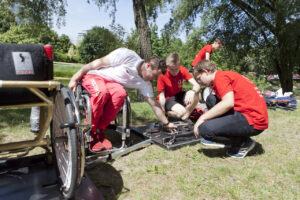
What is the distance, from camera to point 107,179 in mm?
2158

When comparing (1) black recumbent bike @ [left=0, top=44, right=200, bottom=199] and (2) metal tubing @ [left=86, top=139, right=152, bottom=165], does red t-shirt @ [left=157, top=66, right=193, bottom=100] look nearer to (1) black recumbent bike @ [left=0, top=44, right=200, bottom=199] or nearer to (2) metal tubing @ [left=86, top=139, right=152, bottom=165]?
→ (2) metal tubing @ [left=86, top=139, right=152, bottom=165]

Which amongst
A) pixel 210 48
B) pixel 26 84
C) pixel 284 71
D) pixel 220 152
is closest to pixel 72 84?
pixel 26 84

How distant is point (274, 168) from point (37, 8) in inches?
320

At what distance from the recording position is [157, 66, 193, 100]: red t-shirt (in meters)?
3.79

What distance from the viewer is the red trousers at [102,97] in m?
2.47

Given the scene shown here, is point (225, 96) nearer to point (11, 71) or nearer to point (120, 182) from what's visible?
point (120, 182)

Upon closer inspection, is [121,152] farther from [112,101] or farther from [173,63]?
[173,63]

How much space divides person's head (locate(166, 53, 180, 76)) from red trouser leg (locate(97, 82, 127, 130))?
122 centimetres

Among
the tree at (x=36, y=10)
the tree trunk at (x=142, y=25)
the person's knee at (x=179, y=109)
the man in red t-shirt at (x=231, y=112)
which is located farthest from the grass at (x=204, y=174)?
the tree at (x=36, y=10)

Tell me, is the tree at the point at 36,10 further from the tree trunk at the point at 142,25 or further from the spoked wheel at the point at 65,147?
the spoked wheel at the point at 65,147

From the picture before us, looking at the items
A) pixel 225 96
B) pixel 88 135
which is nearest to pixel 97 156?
pixel 88 135

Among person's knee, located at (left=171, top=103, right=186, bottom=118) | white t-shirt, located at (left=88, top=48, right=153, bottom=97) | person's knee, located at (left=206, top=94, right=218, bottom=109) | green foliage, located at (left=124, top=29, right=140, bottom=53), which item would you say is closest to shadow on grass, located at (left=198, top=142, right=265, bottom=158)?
person's knee, located at (left=206, top=94, right=218, bottom=109)

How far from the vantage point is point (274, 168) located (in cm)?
240

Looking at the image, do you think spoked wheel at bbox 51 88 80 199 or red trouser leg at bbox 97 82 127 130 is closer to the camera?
spoked wheel at bbox 51 88 80 199
